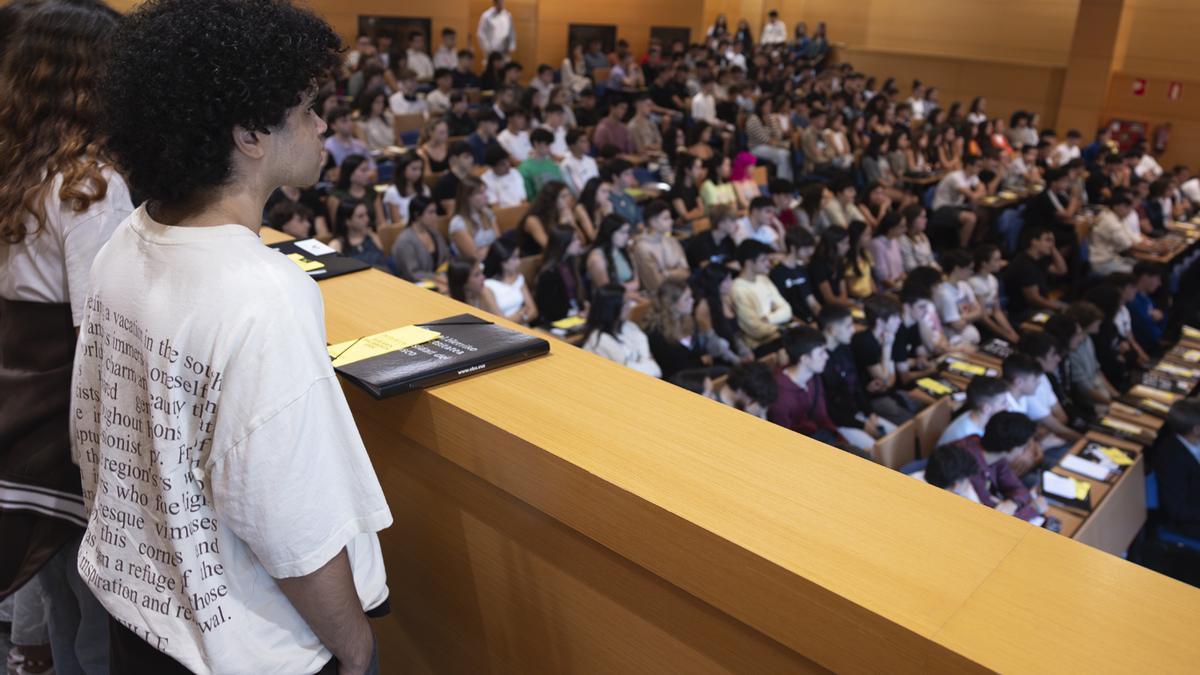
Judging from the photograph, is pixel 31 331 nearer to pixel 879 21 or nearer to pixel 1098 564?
pixel 1098 564

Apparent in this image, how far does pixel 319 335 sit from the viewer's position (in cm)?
104

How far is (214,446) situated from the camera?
1010 mm

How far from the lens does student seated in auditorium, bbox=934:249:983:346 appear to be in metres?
6.46

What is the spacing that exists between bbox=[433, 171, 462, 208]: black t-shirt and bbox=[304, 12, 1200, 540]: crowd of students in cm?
3

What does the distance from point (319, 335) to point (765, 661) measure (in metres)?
0.69

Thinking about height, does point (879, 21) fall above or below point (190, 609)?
above

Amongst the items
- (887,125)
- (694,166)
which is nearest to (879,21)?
(887,125)

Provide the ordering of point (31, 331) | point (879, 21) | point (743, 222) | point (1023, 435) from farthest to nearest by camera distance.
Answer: point (879, 21) → point (743, 222) → point (1023, 435) → point (31, 331)

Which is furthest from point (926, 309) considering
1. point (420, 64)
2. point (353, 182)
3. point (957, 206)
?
point (420, 64)

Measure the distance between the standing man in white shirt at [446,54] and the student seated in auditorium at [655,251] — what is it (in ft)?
22.6

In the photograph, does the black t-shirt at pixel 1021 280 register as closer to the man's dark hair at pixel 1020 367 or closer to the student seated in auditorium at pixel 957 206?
the student seated in auditorium at pixel 957 206

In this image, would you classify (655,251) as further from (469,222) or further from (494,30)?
(494,30)

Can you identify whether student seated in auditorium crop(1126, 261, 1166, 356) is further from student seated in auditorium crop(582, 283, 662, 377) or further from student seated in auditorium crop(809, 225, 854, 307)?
student seated in auditorium crop(582, 283, 662, 377)

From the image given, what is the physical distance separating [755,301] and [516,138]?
4165mm
